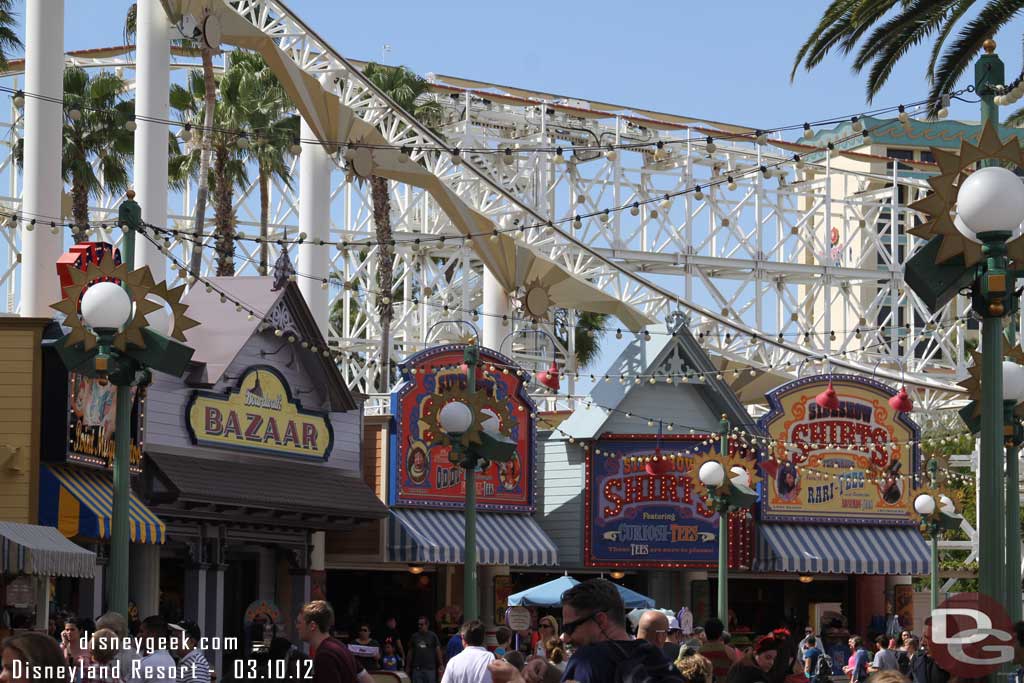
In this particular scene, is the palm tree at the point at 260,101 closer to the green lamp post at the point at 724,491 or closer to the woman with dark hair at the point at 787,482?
the woman with dark hair at the point at 787,482

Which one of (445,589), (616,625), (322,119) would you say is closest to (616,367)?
(445,589)

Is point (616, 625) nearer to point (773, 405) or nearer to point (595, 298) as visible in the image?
point (773, 405)

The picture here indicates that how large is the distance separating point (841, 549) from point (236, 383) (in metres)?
14.0

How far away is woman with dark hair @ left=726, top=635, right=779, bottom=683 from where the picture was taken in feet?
35.0

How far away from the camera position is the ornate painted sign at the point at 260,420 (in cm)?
2494

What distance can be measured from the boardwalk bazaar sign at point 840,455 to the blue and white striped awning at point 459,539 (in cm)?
501

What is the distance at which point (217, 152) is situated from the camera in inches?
1667

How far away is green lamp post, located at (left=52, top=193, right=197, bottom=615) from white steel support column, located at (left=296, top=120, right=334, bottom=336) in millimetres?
15087

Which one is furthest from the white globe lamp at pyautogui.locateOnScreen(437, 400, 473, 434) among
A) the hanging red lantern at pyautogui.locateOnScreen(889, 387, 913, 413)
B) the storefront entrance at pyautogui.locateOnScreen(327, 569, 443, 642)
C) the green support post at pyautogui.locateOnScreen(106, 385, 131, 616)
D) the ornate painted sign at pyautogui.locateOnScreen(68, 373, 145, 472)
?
the storefront entrance at pyautogui.locateOnScreen(327, 569, 443, 642)

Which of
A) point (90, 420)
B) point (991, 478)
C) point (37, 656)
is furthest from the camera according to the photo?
point (90, 420)

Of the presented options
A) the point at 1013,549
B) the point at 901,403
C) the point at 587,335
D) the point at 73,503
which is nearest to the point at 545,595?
the point at 901,403

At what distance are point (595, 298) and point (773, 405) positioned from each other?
4.98 metres

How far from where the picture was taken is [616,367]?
34.1m

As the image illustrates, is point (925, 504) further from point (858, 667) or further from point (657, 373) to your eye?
point (858, 667)
